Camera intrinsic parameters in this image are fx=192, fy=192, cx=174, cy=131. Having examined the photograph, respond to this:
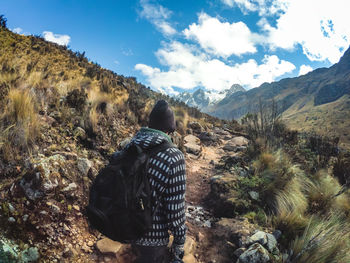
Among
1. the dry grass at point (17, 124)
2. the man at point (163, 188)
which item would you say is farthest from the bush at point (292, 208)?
the dry grass at point (17, 124)

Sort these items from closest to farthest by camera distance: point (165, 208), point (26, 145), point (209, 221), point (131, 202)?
point (131, 202), point (165, 208), point (26, 145), point (209, 221)

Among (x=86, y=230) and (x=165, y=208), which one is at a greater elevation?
(x=165, y=208)

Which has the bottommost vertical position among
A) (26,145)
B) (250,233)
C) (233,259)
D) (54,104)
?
(233,259)

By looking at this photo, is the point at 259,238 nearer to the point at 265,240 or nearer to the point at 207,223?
the point at 265,240

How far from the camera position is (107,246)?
8.88 feet

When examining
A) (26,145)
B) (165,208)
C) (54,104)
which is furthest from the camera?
(54,104)

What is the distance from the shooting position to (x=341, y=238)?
2.59 meters

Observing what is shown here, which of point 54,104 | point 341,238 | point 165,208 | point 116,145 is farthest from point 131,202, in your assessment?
point 54,104

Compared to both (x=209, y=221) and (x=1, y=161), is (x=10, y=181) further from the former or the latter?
(x=209, y=221)

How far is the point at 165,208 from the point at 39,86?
16.3 ft

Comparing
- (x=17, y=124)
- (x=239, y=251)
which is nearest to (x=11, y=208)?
(x=17, y=124)

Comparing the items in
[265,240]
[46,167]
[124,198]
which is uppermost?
[124,198]

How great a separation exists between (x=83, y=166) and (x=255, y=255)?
2980 millimetres

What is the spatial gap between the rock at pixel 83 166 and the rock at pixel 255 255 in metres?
2.74
